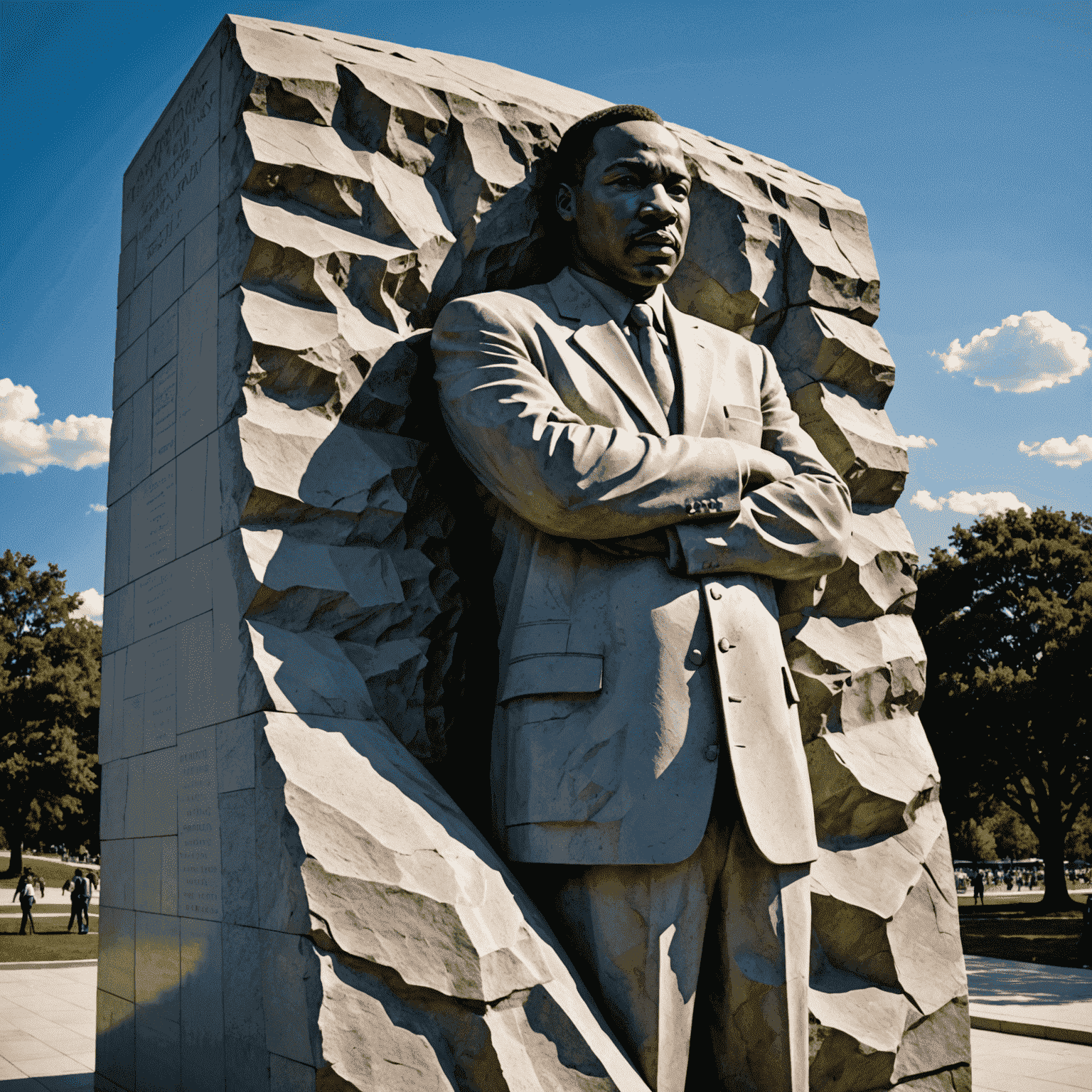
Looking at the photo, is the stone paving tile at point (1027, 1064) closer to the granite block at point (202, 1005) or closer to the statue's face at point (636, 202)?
the granite block at point (202, 1005)

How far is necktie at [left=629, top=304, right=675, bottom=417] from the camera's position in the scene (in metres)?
4.22

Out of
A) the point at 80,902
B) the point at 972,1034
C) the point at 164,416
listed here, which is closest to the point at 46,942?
the point at 80,902

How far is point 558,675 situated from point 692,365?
143 centimetres

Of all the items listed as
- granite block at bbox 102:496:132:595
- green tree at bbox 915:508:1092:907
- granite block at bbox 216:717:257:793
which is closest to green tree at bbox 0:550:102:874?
green tree at bbox 915:508:1092:907

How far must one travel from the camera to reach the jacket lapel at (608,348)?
13.5 feet

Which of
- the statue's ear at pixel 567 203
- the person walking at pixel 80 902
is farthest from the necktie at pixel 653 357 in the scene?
the person walking at pixel 80 902

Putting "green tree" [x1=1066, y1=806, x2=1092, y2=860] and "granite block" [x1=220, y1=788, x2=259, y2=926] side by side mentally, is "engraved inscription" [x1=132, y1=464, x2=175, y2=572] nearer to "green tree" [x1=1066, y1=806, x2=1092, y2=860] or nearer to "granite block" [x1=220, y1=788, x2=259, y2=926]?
"granite block" [x1=220, y1=788, x2=259, y2=926]

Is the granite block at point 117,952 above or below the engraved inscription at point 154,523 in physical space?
below

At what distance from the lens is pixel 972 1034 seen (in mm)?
8781

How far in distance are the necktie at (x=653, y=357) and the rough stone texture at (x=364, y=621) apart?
73cm

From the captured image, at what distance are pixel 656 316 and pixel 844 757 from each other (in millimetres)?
2137

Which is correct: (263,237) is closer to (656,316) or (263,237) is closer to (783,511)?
(656,316)

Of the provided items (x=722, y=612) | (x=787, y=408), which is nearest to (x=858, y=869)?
(x=722, y=612)

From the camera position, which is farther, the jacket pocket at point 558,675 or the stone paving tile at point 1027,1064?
the stone paving tile at point 1027,1064
